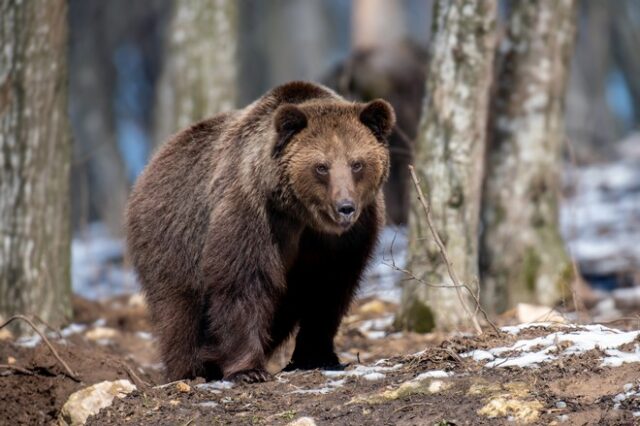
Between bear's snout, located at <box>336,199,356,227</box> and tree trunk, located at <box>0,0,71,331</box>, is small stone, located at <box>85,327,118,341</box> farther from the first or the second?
bear's snout, located at <box>336,199,356,227</box>

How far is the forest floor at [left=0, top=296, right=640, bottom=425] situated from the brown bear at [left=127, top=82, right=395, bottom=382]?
44 centimetres

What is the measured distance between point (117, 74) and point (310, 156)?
22.5m

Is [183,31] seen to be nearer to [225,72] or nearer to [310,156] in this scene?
[225,72]

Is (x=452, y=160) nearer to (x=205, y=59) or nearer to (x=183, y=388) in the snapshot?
(x=183, y=388)

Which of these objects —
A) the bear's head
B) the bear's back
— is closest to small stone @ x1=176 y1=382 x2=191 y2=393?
the bear's back

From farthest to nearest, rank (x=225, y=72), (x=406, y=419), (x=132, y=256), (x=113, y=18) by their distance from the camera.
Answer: (x=113, y=18), (x=225, y=72), (x=132, y=256), (x=406, y=419)

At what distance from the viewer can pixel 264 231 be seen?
6371mm

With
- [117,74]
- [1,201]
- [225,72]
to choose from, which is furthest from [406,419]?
[117,74]

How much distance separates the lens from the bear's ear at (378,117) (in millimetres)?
6441

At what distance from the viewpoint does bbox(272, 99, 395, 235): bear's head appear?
6.23 m

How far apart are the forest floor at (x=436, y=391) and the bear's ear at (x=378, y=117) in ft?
4.38

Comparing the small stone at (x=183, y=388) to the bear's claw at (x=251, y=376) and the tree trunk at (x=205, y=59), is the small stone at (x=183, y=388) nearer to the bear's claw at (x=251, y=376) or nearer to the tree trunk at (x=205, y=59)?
the bear's claw at (x=251, y=376)

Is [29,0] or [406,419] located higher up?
[29,0]

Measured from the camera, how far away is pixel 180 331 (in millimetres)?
7027
